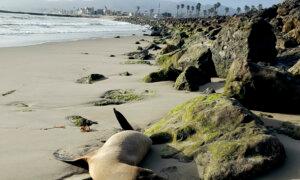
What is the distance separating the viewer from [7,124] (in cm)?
759

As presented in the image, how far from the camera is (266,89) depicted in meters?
7.76

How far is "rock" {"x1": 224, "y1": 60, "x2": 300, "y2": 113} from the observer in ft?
25.3

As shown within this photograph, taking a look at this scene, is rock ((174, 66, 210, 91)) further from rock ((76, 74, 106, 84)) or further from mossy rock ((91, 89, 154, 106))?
rock ((76, 74, 106, 84))

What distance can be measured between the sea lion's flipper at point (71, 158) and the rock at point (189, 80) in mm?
4775

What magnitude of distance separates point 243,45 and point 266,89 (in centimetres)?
457

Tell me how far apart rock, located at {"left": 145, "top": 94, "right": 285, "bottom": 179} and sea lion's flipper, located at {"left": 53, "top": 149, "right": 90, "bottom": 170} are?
997 millimetres

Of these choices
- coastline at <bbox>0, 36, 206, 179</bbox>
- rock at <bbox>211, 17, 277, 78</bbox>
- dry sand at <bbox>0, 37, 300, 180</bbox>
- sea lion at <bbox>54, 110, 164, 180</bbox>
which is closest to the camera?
sea lion at <bbox>54, 110, 164, 180</bbox>

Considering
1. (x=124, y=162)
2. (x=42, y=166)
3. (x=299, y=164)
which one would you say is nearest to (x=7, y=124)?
(x=42, y=166)

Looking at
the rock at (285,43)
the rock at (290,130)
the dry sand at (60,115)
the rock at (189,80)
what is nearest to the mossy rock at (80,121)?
the dry sand at (60,115)

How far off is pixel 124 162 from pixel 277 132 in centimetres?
247

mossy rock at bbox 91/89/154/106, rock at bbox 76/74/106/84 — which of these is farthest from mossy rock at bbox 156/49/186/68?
mossy rock at bbox 91/89/154/106

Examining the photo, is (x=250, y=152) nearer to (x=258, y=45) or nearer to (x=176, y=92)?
(x=176, y=92)

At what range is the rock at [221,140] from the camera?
495 centimetres

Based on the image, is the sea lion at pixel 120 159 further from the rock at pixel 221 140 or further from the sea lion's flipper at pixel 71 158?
the rock at pixel 221 140
